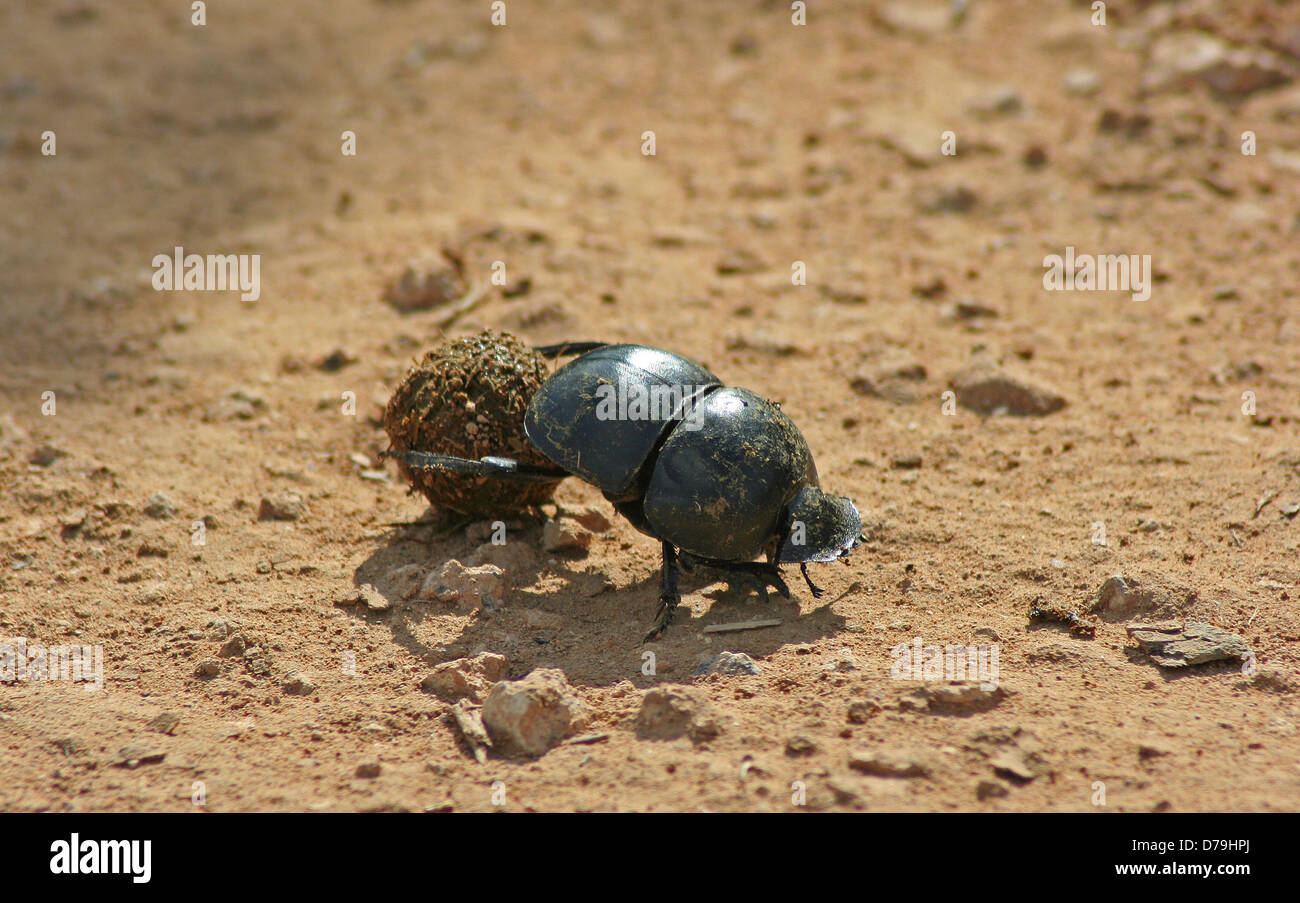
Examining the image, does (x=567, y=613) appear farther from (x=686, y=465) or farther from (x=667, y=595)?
(x=686, y=465)

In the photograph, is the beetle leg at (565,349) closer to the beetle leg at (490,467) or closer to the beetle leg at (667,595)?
the beetle leg at (490,467)

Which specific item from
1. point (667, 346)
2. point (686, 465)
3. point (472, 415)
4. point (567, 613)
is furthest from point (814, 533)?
point (667, 346)

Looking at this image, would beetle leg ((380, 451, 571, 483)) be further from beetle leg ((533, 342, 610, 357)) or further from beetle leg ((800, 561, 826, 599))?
beetle leg ((800, 561, 826, 599))

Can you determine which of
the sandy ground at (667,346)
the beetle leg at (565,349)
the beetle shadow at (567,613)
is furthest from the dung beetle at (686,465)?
the beetle leg at (565,349)

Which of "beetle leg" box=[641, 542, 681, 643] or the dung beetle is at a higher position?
the dung beetle

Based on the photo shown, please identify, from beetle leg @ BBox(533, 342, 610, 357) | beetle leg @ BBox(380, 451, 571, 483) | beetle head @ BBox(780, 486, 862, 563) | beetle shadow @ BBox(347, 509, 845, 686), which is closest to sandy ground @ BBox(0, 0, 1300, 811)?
beetle shadow @ BBox(347, 509, 845, 686)
